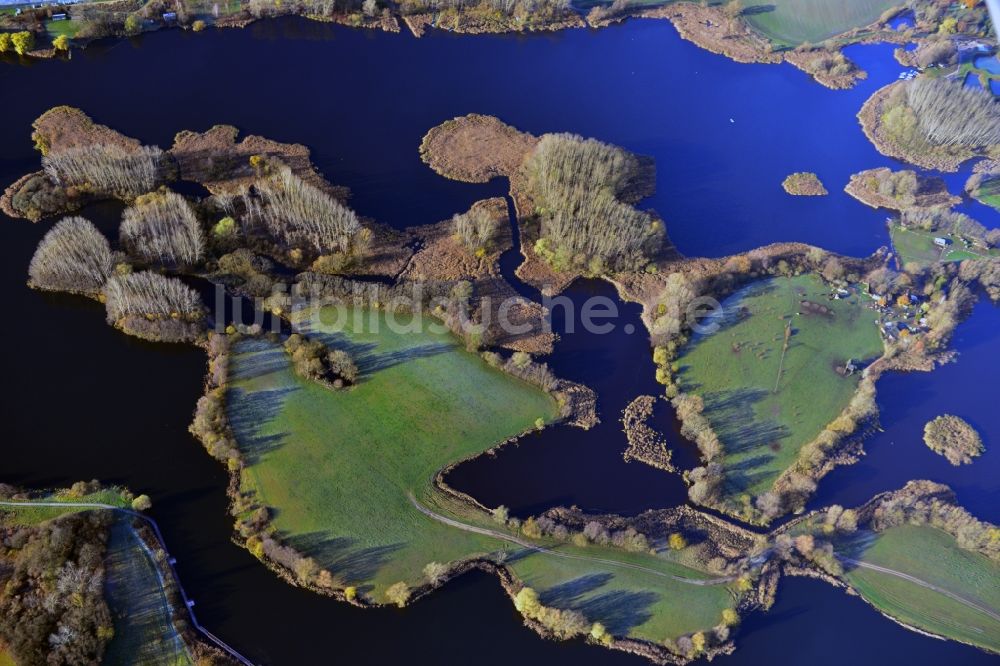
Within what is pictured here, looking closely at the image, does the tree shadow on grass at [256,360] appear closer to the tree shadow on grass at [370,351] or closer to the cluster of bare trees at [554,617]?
the tree shadow on grass at [370,351]

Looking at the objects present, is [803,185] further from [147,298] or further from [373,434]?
[147,298]

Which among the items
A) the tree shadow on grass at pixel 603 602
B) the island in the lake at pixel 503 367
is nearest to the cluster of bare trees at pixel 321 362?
the island in the lake at pixel 503 367

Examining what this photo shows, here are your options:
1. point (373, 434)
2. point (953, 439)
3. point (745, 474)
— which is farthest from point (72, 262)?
point (953, 439)

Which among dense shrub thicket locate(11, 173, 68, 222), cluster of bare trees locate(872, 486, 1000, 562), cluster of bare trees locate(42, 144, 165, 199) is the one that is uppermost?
cluster of bare trees locate(42, 144, 165, 199)

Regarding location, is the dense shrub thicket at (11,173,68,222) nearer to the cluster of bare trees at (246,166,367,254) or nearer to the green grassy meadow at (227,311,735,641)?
the cluster of bare trees at (246,166,367,254)

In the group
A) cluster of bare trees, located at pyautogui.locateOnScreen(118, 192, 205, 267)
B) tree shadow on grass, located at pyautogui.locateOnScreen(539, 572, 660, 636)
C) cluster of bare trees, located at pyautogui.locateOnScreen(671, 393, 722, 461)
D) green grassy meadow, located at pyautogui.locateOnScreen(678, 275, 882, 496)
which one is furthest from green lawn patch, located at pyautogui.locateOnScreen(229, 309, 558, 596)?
green grassy meadow, located at pyautogui.locateOnScreen(678, 275, 882, 496)

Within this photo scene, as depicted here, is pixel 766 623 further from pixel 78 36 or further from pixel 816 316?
pixel 78 36
